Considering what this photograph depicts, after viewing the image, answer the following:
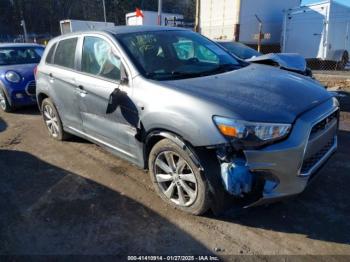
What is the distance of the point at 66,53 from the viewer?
4.80m

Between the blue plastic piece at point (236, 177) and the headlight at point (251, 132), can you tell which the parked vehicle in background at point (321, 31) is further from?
the blue plastic piece at point (236, 177)

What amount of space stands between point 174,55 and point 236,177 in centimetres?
181

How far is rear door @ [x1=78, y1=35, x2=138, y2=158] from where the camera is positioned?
3576mm

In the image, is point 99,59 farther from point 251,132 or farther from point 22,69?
point 22,69

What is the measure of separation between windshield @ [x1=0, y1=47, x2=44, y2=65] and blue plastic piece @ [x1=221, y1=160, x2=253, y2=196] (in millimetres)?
7253

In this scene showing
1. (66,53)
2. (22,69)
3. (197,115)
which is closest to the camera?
(197,115)

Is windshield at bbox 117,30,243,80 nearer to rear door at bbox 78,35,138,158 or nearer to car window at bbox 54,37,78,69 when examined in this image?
rear door at bbox 78,35,138,158

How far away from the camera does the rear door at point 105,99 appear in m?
3.58

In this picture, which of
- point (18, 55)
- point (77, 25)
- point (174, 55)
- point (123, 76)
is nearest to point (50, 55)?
point (123, 76)

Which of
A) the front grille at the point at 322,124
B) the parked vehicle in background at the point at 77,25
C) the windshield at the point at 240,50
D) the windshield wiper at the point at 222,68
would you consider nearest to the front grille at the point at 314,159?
the front grille at the point at 322,124

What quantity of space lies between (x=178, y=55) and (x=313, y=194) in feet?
7.19

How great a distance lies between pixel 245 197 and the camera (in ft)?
9.47

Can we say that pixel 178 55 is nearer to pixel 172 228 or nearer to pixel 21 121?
pixel 172 228

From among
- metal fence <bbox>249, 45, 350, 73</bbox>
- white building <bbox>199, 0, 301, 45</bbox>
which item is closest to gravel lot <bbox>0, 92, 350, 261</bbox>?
metal fence <bbox>249, 45, 350, 73</bbox>
